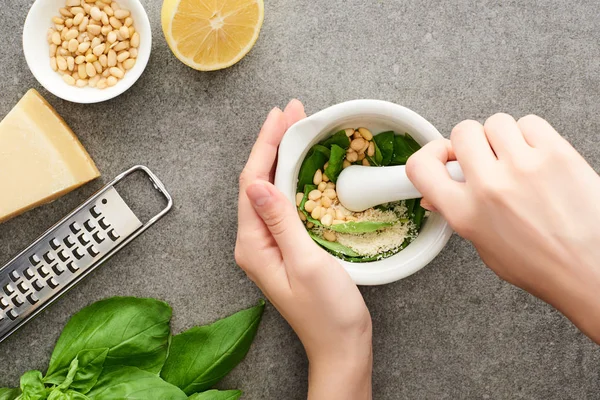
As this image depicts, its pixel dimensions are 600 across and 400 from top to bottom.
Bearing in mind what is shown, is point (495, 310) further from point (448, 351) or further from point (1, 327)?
point (1, 327)

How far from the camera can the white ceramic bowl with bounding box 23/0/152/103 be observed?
33.4 inches

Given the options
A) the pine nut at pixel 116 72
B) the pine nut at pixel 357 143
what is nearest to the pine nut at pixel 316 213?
the pine nut at pixel 357 143

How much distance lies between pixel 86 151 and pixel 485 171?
624 mm

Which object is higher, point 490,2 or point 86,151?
point 86,151

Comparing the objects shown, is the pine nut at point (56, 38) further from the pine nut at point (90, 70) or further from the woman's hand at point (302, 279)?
the woman's hand at point (302, 279)

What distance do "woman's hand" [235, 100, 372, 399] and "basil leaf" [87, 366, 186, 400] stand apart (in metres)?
0.21

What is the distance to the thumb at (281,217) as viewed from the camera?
72 cm

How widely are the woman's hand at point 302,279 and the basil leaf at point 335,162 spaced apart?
0.25 ft

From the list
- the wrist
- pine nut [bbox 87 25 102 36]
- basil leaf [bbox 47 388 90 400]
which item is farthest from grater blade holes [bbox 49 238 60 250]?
the wrist

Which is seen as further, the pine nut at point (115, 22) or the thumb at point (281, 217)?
the pine nut at point (115, 22)

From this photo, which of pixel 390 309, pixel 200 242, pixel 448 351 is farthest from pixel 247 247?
pixel 448 351

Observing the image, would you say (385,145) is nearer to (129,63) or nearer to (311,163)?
(311,163)

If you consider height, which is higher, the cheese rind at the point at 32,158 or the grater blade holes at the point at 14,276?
the cheese rind at the point at 32,158

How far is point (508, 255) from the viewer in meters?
0.61
